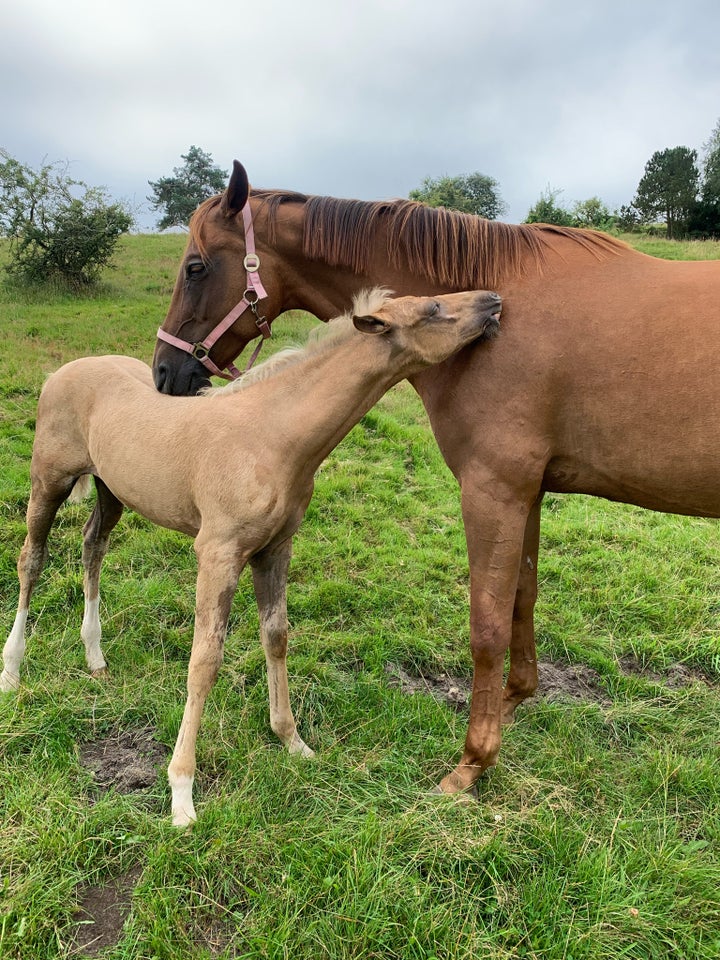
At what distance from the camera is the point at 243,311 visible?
2.84 m

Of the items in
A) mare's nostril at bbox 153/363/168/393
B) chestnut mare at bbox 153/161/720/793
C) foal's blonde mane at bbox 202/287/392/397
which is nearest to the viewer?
chestnut mare at bbox 153/161/720/793

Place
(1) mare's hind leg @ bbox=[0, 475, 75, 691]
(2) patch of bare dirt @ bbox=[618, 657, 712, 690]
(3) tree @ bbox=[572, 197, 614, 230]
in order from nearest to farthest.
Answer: (1) mare's hind leg @ bbox=[0, 475, 75, 691], (2) patch of bare dirt @ bbox=[618, 657, 712, 690], (3) tree @ bbox=[572, 197, 614, 230]

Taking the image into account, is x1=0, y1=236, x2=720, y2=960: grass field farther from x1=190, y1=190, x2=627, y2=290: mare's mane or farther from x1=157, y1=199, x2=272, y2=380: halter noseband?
x1=190, y1=190, x2=627, y2=290: mare's mane

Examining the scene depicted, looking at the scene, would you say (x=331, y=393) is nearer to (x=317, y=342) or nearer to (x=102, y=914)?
(x=317, y=342)

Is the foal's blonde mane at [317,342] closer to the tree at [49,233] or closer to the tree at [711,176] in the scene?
the tree at [49,233]

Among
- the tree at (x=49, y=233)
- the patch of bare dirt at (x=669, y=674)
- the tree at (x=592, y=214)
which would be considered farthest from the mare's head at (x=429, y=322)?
the tree at (x=592, y=214)

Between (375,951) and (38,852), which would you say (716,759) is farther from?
(38,852)

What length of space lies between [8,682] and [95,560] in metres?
0.76

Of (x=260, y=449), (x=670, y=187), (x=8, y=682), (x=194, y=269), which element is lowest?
(x=8, y=682)

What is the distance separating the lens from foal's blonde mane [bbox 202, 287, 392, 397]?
A: 7.70ft

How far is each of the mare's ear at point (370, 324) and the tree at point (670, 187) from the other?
30.9 meters

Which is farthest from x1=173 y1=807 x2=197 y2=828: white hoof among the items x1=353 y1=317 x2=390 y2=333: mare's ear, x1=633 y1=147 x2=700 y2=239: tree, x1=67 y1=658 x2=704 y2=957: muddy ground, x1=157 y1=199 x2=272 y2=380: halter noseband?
x1=633 y1=147 x2=700 y2=239: tree

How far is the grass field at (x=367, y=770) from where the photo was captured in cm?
194

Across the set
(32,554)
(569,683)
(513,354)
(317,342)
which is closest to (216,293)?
(317,342)
